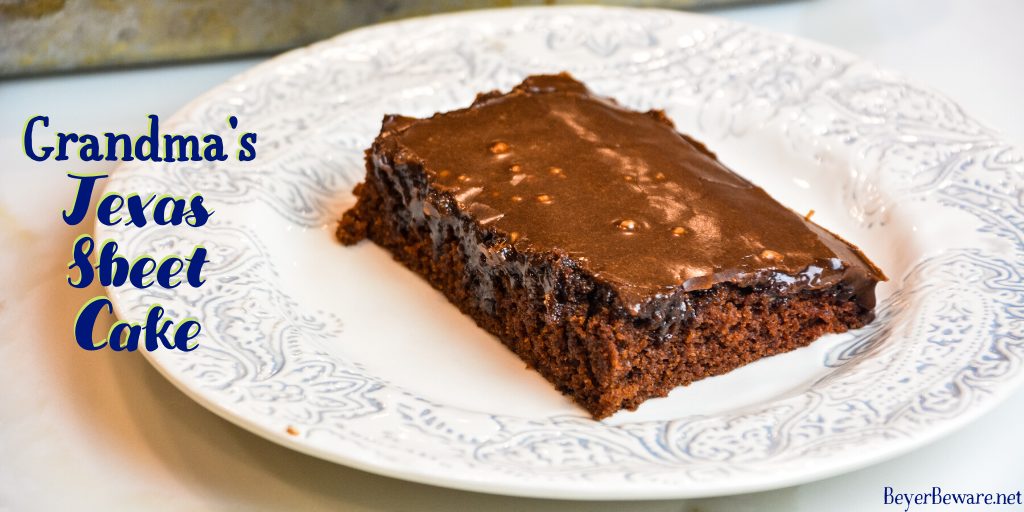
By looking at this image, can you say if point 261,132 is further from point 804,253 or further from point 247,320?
point 804,253

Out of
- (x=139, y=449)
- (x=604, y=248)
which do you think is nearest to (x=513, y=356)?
(x=604, y=248)

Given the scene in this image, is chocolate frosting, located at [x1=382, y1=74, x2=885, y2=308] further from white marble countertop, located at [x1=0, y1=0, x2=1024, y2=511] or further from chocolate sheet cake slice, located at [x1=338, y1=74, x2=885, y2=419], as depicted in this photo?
white marble countertop, located at [x1=0, y1=0, x2=1024, y2=511]

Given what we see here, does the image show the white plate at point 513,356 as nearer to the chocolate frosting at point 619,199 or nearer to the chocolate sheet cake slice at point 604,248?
the chocolate sheet cake slice at point 604,248

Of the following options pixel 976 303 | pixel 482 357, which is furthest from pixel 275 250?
pixel 976 303

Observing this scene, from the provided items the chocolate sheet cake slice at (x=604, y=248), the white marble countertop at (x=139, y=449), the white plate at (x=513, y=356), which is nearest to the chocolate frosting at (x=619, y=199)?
the chocolate sheet cake slice at (x=604, y=248)

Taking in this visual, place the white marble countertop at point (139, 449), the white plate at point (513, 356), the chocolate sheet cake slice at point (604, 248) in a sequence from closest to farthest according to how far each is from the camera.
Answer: the white plate at point (513, 356) < the white marble countertop at point (139, 449) < the chocolate sheet cake slice at point (604, 248)

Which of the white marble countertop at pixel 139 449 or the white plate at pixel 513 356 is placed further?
the white marble countertop at pixel 139 449

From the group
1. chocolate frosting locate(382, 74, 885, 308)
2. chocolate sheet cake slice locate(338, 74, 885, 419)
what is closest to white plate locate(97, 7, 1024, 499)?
chocolate sheet cake slice locate(338, 74, 885, 419)
